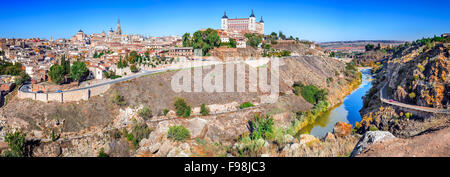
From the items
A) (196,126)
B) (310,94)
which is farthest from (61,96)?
(310,94)

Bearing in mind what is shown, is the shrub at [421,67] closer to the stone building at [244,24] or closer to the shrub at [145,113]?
the shrub at [145,113]

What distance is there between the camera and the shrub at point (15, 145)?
13242mm

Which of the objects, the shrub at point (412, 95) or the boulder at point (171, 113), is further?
the boulder at point (171, 113)

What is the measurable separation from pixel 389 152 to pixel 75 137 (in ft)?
47.8

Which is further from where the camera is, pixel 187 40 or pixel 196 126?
pixel 187 40

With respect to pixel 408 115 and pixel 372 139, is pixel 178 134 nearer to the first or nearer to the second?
pixel 372 139

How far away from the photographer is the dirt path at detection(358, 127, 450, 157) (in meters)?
7.98

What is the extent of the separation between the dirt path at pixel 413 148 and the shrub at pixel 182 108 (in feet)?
40.9

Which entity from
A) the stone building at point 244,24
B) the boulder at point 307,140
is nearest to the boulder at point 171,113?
the boulder at point 307,140

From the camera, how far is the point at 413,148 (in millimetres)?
8367

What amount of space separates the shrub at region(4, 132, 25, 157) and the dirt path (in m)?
14.4

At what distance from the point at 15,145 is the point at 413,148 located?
53.3 feet
